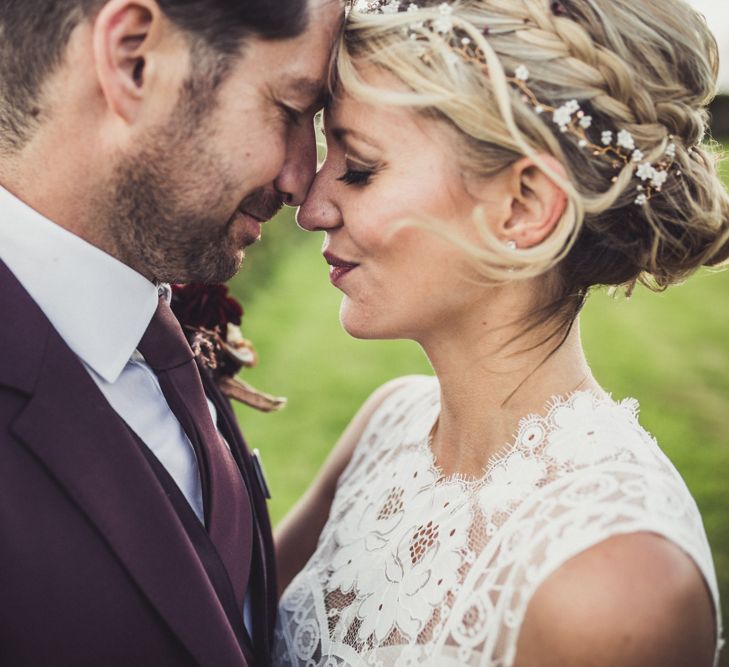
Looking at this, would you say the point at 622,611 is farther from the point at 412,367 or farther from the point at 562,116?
the point at 412,367

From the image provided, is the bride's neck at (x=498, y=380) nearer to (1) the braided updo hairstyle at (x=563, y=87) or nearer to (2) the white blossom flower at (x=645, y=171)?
(1) the braided updo hairstyle at (x=563, y=87)

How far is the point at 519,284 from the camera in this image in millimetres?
2471

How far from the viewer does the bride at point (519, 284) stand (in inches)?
77.5

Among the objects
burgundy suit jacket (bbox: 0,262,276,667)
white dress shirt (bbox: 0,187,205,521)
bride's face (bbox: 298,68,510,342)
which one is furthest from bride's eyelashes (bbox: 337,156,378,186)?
burgundy suit jacket (bbox: 0,262,276,667)

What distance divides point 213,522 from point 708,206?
171 centimetres

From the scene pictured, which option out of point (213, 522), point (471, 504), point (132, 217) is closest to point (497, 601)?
point (471, 504)

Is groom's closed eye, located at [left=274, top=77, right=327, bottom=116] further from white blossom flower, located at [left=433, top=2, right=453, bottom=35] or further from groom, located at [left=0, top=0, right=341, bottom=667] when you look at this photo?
white blossom flower, located at [left=433, top=2, right=453, bottom=35]

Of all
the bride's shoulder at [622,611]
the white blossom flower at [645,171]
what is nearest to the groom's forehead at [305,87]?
the white blossom flower at [645,171]

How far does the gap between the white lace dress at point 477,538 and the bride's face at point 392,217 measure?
0.48 meters

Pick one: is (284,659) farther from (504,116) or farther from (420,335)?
(504,116)

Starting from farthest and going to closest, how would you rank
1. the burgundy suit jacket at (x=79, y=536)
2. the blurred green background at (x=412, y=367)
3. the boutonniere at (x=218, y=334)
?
the blurred green background at (x=412, y=367) → the boutonniere at (x=218, y=334) → the burgundy suit jacket at (x=79, y=536)

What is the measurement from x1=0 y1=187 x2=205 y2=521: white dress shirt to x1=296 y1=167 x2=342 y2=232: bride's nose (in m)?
0.56

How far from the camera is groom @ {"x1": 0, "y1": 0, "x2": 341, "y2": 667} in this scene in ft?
6.15

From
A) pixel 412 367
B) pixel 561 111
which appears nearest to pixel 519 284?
pixel 561 111
